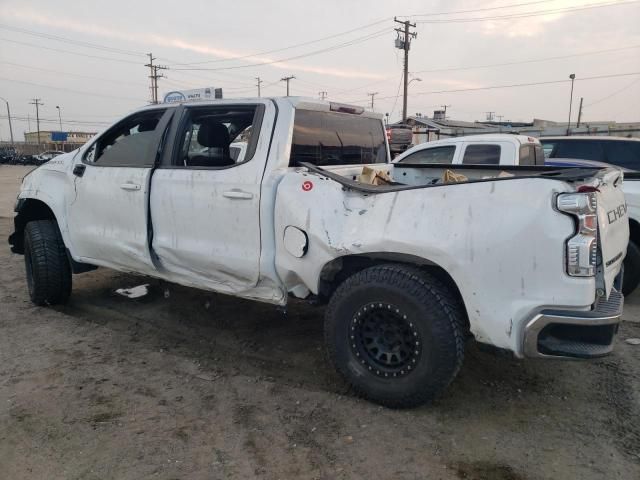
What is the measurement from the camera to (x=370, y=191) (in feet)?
10.0

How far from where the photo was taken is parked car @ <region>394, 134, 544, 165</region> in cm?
652

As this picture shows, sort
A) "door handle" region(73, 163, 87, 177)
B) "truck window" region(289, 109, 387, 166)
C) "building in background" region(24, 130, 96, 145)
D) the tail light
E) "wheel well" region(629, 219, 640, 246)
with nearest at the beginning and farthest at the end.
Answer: the tail light, "truck window" region(289, 109, 387, 166), "door handle" region(73, 163, 87, 177), "wheel well" region(629, 219, 640, 246), "building in background" region(24, 130, 96, 145)

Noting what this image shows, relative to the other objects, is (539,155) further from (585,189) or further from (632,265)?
(585,189)

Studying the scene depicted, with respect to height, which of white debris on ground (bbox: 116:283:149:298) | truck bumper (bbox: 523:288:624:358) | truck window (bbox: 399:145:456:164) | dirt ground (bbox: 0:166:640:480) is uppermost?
truck window (bbox: 399:145:456:164)

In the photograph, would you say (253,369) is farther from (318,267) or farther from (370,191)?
(370,191)

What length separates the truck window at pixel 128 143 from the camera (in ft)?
14.0

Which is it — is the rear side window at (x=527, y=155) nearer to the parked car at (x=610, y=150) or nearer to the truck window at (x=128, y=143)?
the parked car at (x=610, y=150)

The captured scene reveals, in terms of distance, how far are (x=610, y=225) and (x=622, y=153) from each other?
5368 mm

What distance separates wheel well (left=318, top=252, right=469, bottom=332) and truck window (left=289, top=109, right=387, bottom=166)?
2.76 ft

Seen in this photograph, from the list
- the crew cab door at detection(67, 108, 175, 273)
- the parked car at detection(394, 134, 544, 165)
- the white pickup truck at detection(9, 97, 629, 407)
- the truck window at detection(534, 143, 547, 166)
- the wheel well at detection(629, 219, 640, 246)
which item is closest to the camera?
the white pickup truck at detection(9, 97, 629, 407)

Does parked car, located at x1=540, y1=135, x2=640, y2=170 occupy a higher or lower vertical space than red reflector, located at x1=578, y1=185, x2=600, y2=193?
higher

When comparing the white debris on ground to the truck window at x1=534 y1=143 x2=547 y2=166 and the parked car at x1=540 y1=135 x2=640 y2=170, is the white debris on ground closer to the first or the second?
the truck window at x1=534 y1=143 x2=547 y2=166

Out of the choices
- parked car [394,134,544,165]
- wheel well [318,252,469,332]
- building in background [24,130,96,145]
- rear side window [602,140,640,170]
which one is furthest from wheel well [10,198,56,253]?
building in background [24,130,96,145]

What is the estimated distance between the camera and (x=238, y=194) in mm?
Result: 3545
